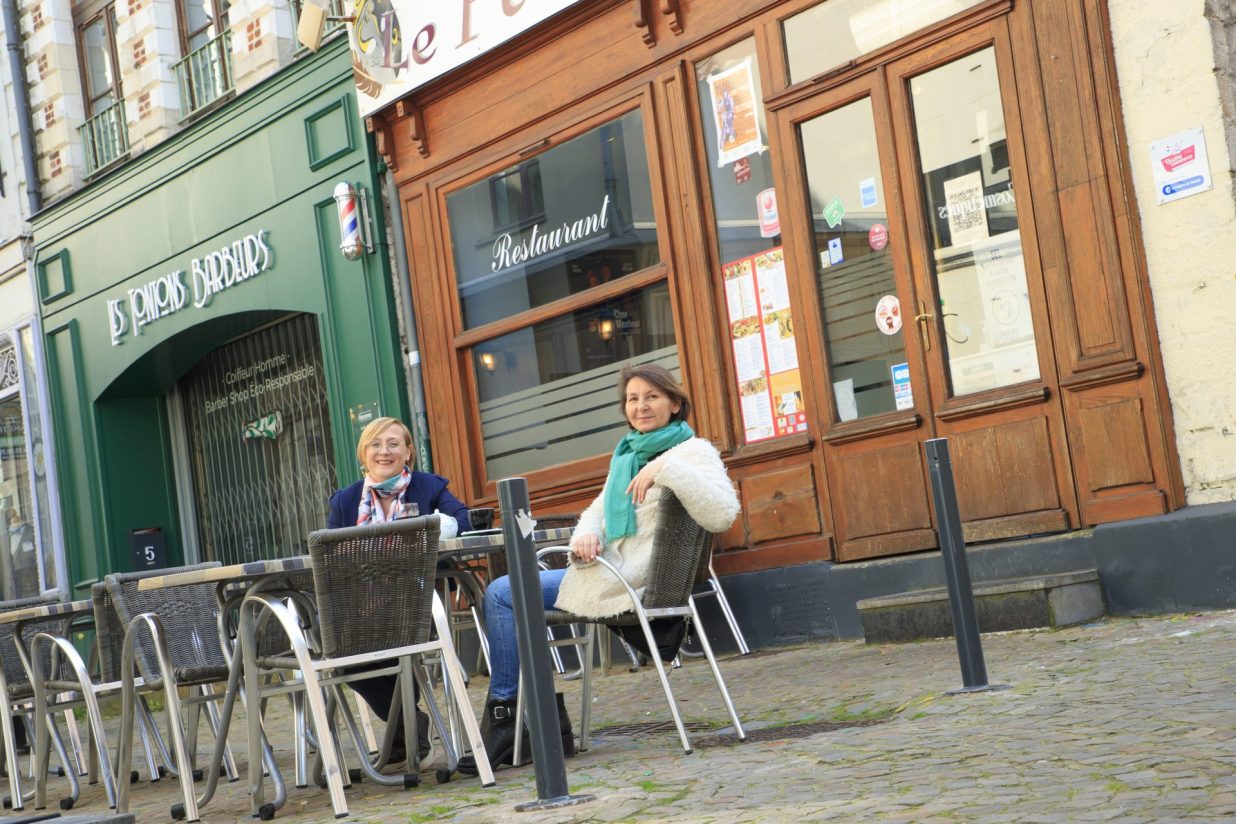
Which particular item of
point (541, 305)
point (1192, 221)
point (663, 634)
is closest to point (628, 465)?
point (663, 634)

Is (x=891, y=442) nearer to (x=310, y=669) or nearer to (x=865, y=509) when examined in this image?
(x=865, y=509)

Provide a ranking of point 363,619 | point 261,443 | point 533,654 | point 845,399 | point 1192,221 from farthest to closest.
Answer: point 261,443 → point 845,399 → point 1192,221 → point 363,619 → point 533,654

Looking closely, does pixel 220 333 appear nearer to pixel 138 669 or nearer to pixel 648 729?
pixel 138 669

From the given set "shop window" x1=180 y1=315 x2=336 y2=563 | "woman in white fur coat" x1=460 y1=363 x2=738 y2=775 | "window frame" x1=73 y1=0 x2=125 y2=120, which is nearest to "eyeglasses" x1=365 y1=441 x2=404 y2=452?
"woman in white fur coat" x1=460 y1=363 x2=738 y2=775

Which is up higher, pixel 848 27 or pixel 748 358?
pixel 848 27

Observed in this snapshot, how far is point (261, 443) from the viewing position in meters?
14.3

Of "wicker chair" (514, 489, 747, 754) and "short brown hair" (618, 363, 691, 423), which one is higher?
"short brown hair" (618, 363, 691, 423)

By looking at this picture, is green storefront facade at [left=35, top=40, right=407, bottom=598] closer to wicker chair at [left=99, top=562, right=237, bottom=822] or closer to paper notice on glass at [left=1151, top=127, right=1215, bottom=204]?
wicker chair at [left=99, top=562, right=237, bottom=822]

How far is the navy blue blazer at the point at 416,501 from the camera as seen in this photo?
6863 millimetres

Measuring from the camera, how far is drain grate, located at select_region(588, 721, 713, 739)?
6.08 metres

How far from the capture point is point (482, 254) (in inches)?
441

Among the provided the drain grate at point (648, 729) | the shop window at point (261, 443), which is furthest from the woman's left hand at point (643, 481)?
the shop window at point (261, 443)

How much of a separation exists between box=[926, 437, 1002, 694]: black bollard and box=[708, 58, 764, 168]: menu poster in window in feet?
12.8

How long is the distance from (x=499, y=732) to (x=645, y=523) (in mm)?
915
